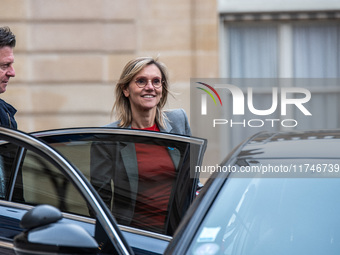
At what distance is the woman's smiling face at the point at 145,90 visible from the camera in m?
3.99

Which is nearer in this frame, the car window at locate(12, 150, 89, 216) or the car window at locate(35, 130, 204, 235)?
the car window at locate(12, 150, 89, 216)

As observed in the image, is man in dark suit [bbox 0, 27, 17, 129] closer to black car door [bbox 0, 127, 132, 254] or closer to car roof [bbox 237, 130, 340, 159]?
black car door [bbox 0, 127, 132, 254]

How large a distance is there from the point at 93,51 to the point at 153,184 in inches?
207

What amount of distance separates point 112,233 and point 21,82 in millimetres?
6087

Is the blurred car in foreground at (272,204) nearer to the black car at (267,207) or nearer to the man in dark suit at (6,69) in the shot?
the black car at (267,207)

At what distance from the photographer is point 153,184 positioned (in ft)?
10.8

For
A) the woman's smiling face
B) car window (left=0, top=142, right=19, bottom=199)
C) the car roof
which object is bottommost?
car window (left=0, top=142, right=19, bottom=199)

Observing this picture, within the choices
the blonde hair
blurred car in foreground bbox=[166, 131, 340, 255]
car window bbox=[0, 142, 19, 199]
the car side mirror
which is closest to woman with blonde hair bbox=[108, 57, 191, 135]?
the blonde hair

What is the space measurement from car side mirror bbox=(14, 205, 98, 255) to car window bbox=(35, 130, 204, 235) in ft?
2.71

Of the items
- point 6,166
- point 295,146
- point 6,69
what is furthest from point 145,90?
point 295,146

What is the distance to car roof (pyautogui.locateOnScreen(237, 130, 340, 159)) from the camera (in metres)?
2.71

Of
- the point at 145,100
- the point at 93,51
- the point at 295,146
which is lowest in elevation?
the point at 295,146

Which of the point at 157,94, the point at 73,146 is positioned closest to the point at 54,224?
the point at 73,146

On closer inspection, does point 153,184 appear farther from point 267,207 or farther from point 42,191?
point 267,207
